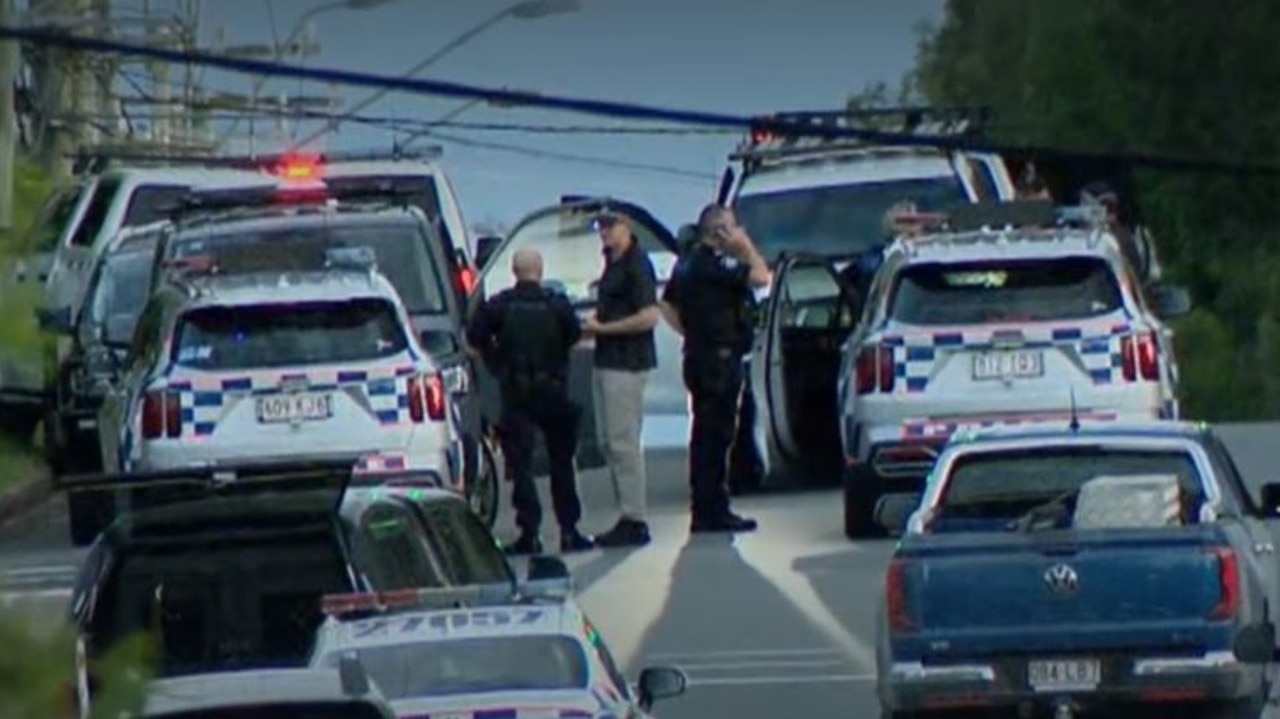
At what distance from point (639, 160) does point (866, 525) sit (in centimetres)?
2371

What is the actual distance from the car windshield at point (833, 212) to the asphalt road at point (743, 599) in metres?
2.46

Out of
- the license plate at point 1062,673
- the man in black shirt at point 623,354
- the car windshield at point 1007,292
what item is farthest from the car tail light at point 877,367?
the license plate at point 1062,673

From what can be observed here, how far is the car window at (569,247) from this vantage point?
1172 inches

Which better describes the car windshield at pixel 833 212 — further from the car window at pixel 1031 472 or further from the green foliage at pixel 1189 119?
the car window at pixel 1031 472

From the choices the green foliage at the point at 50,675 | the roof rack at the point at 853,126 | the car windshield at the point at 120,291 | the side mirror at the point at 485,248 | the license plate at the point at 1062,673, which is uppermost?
the green foliage at the point at 50,675

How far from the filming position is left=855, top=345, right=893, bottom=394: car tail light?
21.3 metres

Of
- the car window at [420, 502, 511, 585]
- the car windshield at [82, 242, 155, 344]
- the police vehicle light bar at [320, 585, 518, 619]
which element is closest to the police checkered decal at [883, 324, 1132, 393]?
the car windshield at [82, 242, 155, 344]

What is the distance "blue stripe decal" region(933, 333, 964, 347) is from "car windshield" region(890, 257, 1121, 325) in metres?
0.08

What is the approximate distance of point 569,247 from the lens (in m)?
31.4

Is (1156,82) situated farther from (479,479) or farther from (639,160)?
(479,479)

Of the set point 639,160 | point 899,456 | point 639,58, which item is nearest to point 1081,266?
point 899,456

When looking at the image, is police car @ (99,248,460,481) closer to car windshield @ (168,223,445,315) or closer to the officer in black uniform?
the officer in black uniform

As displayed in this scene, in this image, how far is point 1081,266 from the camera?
21219 millimetres

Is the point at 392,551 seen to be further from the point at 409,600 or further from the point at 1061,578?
the point at 1061,578
